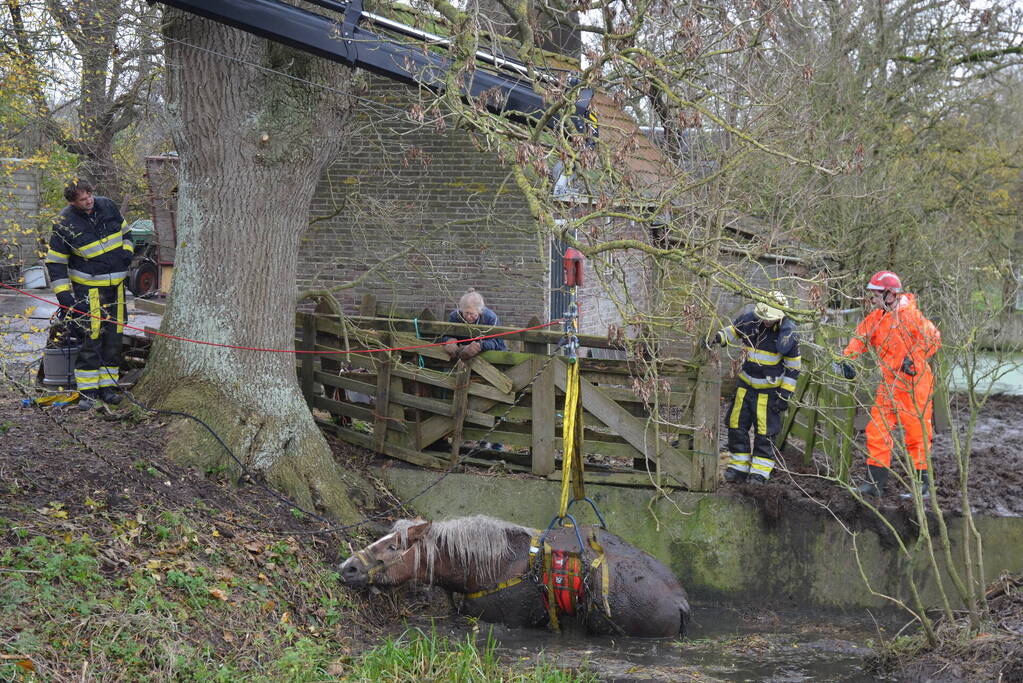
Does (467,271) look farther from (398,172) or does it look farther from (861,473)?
(861,473)

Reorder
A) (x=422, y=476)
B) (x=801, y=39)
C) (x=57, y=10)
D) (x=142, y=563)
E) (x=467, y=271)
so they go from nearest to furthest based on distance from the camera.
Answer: (x=142, y=563), (x=57, y=10), (x=422, y=476), (x=467, y=271), (x=801, y=39)

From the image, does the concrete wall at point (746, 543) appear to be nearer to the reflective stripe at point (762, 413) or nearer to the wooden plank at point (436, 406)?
the wooden plank at point (436, 406)

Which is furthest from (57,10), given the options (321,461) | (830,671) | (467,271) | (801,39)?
(801,39)

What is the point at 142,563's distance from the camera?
6.67 m

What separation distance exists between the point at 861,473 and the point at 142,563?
696 cm

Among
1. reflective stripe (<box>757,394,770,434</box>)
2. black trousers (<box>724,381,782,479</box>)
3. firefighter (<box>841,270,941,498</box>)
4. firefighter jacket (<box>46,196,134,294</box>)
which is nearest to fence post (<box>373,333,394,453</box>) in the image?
firefighter jacket (<box>46,196,134,294</box>)

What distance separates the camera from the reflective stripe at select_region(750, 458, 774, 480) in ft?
31.6

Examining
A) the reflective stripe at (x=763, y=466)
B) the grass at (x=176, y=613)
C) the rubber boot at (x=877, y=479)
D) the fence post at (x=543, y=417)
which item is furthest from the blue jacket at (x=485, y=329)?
the rubber boot at (x=877, y=479)

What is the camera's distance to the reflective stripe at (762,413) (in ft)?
31.1

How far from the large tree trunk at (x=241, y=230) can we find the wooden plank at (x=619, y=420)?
2.45m

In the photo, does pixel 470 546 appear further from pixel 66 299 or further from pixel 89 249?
pixel 89 249

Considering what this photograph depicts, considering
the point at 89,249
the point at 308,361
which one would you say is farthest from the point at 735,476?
the point at 89,249

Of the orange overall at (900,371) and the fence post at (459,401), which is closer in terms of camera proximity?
the orange overall at (900,371)

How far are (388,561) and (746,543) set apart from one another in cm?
342
